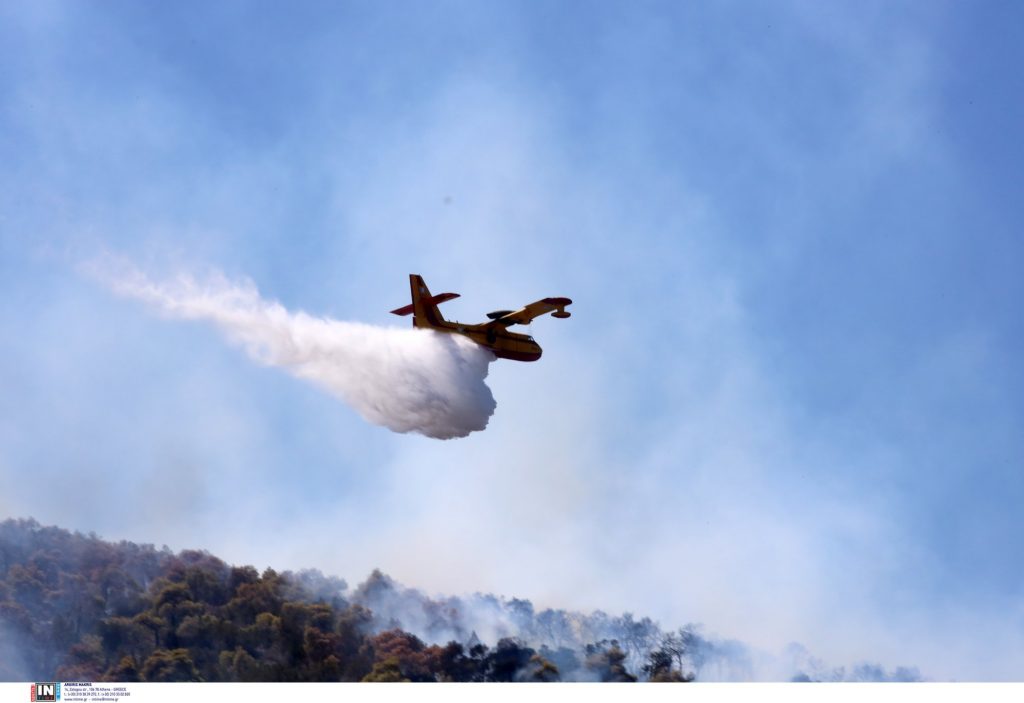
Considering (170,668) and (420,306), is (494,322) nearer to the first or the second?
(420,306)

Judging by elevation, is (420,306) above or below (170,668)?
above

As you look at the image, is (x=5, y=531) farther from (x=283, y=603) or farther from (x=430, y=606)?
(x=430, y=606)

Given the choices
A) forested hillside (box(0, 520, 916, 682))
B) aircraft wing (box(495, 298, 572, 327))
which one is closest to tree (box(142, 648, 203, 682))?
forested hillside (box(0, 520, 916, 682))
